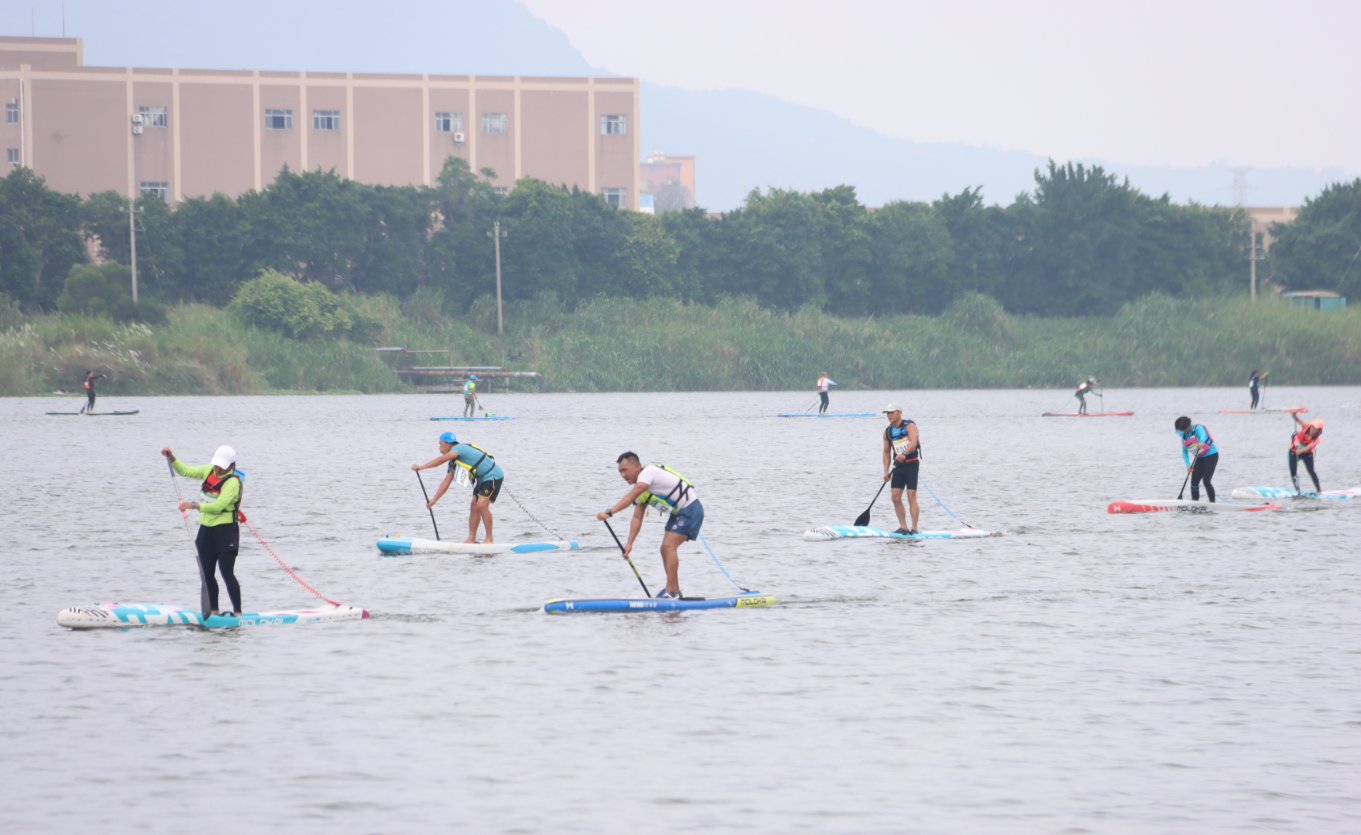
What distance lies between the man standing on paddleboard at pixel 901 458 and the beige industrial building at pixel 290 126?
3249 inches

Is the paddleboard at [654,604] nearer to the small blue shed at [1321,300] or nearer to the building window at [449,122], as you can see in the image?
the small blue shed at [1321,300]

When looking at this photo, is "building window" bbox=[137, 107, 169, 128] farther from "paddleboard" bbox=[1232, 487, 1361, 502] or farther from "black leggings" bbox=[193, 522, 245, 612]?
"black leggings" bbox=[193, 522, 245, 612]

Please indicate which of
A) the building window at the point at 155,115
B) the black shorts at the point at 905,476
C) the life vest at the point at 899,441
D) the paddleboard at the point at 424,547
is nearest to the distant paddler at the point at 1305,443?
the black shorts at the point at 905,476

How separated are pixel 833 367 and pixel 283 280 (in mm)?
34949

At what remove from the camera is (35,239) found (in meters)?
85.8

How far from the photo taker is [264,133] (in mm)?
104750

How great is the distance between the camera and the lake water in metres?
10.4

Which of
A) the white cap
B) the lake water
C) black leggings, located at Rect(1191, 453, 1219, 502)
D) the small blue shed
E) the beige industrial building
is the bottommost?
the lake water

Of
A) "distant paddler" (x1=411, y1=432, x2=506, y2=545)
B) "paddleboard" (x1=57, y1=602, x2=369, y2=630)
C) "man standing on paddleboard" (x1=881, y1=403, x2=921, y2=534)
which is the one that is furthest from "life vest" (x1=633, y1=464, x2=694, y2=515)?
"man standing on paddleboard" (x1=881, y1=403, x2=921, y2=534)

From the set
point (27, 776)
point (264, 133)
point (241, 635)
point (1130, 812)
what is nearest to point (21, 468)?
point (241, 635)

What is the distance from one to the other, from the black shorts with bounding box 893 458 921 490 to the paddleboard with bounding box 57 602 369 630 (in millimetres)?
10761

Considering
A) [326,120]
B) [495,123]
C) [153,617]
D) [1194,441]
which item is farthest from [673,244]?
[153,617]

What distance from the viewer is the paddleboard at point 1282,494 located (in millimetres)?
29625

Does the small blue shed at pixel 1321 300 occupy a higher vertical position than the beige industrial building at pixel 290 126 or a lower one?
lower
